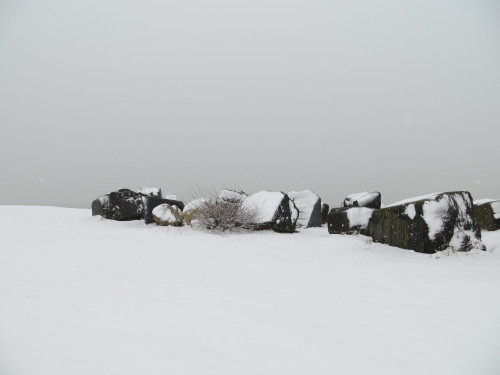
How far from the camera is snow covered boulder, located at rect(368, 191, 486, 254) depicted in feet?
17.9

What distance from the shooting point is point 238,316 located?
8.26ft

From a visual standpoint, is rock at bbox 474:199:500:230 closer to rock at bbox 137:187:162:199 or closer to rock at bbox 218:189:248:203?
rock at bbox 218:189:248:203

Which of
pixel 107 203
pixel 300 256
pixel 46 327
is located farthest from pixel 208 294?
pixel 107 203

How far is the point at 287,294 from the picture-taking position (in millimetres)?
3191

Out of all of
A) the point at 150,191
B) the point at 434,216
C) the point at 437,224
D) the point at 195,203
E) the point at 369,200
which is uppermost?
the point at 150,191

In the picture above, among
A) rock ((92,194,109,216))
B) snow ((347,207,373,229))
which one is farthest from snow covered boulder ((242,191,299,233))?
rock ((92,194,109,216))

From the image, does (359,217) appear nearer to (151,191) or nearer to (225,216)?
(225,216)

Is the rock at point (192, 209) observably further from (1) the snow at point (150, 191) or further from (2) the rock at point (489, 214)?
(2) the rock at point (489, 214)

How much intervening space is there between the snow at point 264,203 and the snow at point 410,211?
354cm

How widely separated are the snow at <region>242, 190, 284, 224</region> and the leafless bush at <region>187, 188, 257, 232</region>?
19 cm

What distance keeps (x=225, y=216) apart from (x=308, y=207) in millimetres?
3125

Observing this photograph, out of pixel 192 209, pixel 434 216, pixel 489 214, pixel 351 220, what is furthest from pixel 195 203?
pixel 489 214

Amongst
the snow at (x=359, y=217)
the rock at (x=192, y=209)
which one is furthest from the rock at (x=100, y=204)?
the snow at (x=359, y=217)

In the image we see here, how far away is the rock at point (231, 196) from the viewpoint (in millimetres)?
9477
